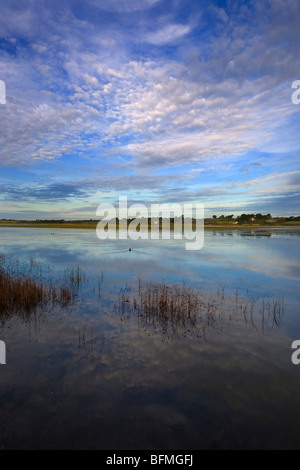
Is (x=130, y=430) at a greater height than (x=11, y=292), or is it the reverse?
(x=11, y=292)

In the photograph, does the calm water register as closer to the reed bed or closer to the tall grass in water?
the reed bed

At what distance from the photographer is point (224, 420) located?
5.86 metres

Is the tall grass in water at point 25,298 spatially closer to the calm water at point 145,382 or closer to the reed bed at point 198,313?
the calm water at point 145,382

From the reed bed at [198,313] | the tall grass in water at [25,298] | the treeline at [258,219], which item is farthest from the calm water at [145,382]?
the treeline at [258,219]

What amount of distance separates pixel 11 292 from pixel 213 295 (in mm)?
11409

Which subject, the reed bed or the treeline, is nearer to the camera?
the reed bed

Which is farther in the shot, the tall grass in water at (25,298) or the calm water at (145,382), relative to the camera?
the tall grass in water at (25,298)

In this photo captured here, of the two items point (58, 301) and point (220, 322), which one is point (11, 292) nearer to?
point (58, 301)

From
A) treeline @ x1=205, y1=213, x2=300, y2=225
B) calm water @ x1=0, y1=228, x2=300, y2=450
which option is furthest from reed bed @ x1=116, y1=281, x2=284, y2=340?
treeline @ x1=205, y1=213, x2=300, y2=225

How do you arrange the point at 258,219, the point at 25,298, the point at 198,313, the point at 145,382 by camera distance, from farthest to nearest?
the point at 258,219 → the point at 25,298 → the point at 198,313 → the point at 145,382

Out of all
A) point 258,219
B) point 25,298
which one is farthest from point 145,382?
point 258,219

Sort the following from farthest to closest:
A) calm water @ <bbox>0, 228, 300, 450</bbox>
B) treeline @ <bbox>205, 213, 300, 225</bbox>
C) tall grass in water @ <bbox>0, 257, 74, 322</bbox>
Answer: treeline @ <bbox>205, 213, 300, 225</bbox> < tall grass in water @ <bbox>0, 257, 74, 322</bbox> < calm water @ <bbox>0, 228, 300, 450</bbox>

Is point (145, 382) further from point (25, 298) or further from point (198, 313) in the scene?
point (25, 298)
